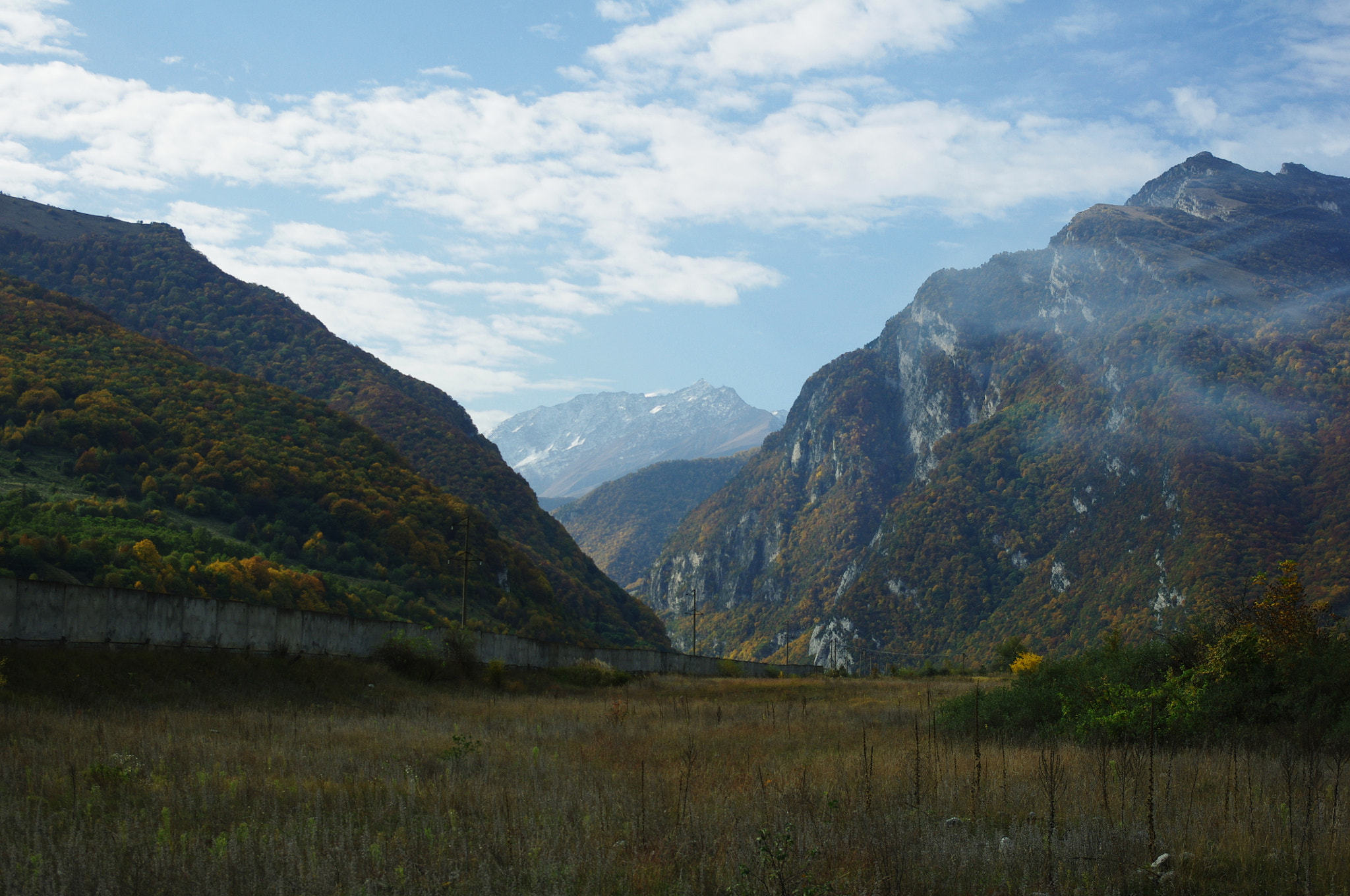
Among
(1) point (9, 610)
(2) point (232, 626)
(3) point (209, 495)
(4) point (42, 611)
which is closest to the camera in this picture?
(1) point (9, 610)

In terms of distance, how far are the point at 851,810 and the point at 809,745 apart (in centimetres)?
672

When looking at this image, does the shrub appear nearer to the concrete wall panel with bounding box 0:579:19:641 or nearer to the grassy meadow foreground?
the concrete wall panel with bounding box 0:579:19:641

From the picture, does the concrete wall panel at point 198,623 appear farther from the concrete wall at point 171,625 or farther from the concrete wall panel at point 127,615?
the concrete wall panel at point 127,615

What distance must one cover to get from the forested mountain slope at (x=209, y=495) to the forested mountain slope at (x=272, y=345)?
90.5 ft

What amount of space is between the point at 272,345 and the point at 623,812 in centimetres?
14036

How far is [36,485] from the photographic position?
54.0m

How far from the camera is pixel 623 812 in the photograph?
929cm

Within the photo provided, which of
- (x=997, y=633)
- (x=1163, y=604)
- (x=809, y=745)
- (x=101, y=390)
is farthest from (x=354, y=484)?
(x=997, y=633)

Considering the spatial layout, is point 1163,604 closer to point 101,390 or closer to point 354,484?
point 354,484

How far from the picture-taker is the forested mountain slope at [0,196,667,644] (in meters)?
123

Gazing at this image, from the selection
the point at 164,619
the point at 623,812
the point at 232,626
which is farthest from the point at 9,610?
the point at 623,812

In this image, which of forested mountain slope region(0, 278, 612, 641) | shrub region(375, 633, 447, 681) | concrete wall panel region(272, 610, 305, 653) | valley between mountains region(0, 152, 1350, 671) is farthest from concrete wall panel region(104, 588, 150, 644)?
valley between mountains region(0, 152, 1350, 671)

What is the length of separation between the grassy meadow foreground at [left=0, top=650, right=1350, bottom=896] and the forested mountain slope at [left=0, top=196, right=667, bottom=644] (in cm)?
9879

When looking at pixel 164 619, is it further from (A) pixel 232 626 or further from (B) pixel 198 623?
(A) pixel 232 626
